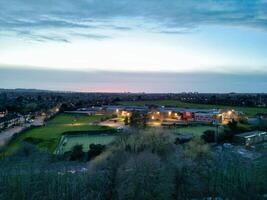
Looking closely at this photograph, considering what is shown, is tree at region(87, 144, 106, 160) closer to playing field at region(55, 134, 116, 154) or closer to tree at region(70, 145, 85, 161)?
tree at region(70, 145, 85, 161)

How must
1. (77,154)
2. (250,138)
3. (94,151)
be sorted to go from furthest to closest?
1. (250,138)
2. (94,151)
3. (77,154)

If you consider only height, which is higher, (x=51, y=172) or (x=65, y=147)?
(x=51, y=172)

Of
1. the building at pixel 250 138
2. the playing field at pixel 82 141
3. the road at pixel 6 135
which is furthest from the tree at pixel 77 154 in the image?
the building at pixel 250 138

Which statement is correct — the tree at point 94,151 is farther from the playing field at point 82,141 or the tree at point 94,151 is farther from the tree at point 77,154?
the playing field at point 82,141

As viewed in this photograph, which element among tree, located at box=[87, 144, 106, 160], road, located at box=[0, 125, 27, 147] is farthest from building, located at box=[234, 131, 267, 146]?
road, located at box=[0, 125, 27, 147]

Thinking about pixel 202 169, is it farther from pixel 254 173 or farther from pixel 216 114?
pixel 216 114

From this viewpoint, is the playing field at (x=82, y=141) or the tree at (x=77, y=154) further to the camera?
the playing field at (x=82, y=141)

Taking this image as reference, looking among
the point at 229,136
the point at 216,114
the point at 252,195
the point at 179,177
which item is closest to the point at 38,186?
the point at 179,177

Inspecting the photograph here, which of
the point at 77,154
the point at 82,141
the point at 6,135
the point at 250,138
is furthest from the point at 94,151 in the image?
the point at 6,135

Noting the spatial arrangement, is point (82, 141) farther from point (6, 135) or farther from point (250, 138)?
point (250, 138)
